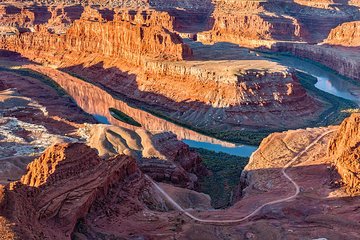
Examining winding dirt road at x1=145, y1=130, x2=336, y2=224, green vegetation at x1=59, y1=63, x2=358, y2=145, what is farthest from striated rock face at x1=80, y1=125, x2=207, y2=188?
green vegetation at x1=59, y1=63, x2=358, y2=145

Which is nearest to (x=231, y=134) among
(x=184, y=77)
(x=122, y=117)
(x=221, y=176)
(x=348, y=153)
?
(x=221, y=176)

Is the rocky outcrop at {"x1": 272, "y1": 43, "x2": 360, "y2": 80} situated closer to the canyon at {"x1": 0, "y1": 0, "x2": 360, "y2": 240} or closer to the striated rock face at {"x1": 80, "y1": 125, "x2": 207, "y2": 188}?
the canyon at {"x1": 0, "y1": 0, "x2": 360, "y2": 240}

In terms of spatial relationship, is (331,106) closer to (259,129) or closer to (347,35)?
(259,129)

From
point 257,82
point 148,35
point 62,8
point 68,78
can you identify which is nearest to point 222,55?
point 148,35

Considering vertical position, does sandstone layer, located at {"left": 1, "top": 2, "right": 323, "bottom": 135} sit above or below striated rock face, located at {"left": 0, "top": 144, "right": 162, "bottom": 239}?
below

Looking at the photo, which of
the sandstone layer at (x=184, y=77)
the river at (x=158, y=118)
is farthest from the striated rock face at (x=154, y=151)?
the sandstone layer at (x=184, y=77)

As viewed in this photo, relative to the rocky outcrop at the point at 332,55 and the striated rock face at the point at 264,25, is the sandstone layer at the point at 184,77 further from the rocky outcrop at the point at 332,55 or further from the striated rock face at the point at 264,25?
the striated rock face at the point at 264,25
